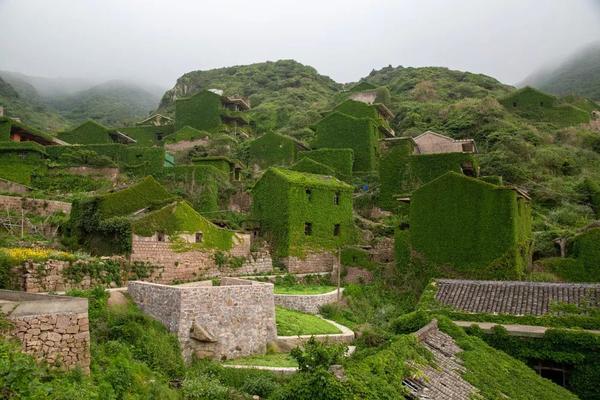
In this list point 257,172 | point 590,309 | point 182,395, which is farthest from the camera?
point 257,172

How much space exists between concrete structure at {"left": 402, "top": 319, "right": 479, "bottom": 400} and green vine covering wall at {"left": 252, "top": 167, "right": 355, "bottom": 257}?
1879 cm

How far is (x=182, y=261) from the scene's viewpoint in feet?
81.8

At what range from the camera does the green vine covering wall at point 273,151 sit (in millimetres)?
49781

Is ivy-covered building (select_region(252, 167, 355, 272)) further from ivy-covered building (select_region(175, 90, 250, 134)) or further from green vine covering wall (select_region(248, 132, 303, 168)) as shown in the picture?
ivy-covered building (select_region(175, 90, 250, 134))

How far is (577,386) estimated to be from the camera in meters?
15.4

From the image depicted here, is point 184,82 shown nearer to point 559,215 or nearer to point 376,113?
point 376,113

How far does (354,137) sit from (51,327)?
41.6 m

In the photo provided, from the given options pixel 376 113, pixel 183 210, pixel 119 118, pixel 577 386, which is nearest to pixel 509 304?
pixel 577 386

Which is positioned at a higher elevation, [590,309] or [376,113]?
[376,113]

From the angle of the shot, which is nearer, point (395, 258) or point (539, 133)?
point (395, 258)

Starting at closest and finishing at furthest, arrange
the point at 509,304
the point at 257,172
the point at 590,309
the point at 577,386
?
the point at 577,386 → the point at 590,309 → the point at 509,304 → the point at 257,172

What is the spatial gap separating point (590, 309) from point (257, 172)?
35735mm

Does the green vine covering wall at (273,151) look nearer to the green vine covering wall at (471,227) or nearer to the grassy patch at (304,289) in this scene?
the grassy patch at (304,289)

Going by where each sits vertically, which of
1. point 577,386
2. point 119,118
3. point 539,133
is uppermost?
point 119,118
